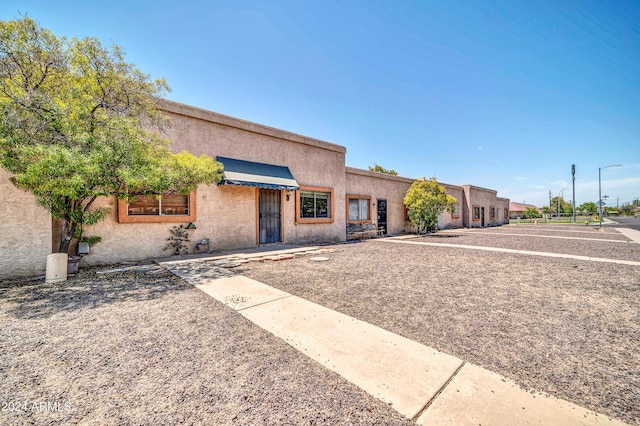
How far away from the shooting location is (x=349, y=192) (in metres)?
16.5

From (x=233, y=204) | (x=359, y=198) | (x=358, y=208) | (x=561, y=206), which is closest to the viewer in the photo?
(x=233, y=204)

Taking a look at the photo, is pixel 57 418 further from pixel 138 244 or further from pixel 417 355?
pixel 138 244

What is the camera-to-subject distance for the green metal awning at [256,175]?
1002cm

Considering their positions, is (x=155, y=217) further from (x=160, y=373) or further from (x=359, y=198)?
(x=359, y=198)

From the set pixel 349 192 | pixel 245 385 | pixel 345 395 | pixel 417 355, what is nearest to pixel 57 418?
pixel 245 385

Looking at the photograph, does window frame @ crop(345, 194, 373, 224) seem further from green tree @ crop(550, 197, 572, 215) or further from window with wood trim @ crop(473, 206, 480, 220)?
green tree @ crop(550, 197, 572, 215)

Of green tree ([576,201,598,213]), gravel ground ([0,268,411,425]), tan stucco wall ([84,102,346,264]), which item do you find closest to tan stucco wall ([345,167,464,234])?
tan stucco wall ([84,102,346,264])

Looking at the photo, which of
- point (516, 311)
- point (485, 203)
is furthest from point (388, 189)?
point (485, 203)

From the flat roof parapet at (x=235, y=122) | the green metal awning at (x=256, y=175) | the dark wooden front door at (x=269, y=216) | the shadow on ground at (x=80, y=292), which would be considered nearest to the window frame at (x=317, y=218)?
the dark wooden front door at (x=269, y=216)

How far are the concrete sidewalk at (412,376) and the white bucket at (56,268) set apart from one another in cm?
520

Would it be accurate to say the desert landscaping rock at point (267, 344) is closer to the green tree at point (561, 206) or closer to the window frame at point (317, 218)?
the window frame at point (317, 218)

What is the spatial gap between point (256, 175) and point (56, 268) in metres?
6.67

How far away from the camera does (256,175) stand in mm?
10812

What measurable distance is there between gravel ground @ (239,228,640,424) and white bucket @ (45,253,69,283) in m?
Answer: 4.12
